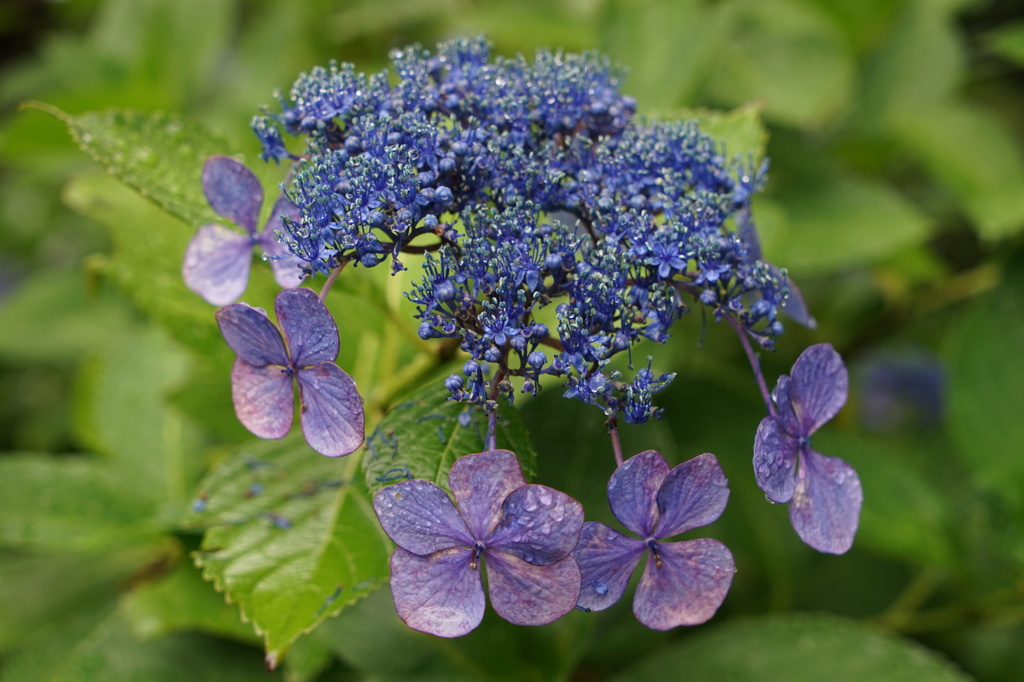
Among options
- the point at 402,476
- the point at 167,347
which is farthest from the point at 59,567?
the point at 402,476

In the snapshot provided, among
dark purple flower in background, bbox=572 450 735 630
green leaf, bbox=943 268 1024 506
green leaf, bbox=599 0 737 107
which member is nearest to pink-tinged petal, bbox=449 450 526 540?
dark purple flower in background, bbox=572 450 735 630

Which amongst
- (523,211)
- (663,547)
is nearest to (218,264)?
(523,211)

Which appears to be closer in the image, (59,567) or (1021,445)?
(1021,445)

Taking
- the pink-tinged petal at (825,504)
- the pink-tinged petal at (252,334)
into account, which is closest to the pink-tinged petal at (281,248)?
the pink-tinged petal at (252,334)

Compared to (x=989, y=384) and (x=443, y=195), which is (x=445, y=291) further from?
(x=989, y=384)

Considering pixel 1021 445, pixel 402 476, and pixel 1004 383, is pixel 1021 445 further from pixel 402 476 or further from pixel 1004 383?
pixel 402 476

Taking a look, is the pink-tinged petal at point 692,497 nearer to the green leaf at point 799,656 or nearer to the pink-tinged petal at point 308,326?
the pink-tinged petal at point 308,326
